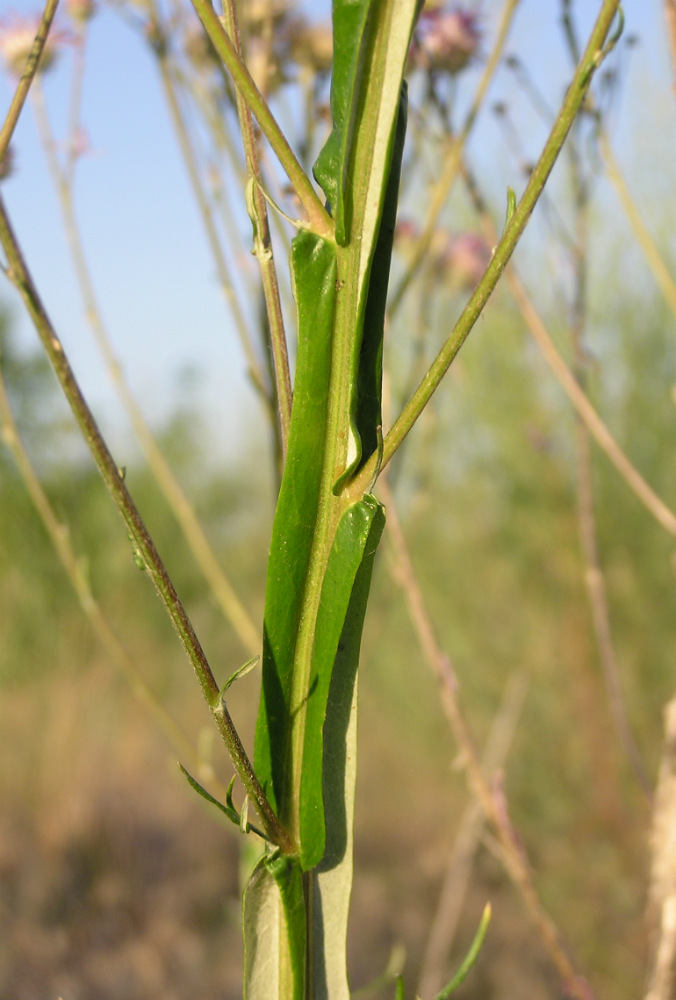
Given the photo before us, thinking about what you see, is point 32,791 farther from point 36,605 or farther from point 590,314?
A: point 590,314

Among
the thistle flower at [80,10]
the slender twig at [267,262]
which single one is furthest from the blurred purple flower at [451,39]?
the slender twig at [267,262]

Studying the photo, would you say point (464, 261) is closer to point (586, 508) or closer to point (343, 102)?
point (586, 508)

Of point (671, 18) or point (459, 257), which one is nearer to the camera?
point (671, 18)

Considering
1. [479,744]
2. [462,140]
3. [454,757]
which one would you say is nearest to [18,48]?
[462,140]

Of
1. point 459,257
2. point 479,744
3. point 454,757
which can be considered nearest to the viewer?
point 459,257

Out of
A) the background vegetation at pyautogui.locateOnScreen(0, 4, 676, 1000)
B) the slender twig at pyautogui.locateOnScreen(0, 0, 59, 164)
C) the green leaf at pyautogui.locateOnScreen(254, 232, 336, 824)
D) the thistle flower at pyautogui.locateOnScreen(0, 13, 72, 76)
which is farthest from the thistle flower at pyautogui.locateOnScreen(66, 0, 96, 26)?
the background vegetation at pyautogui.locateOnScreen(0, 4, 676, 1000)

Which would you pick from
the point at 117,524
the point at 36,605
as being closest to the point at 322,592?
the point at 36,605

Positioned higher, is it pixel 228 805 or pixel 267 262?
pixel 267 262
